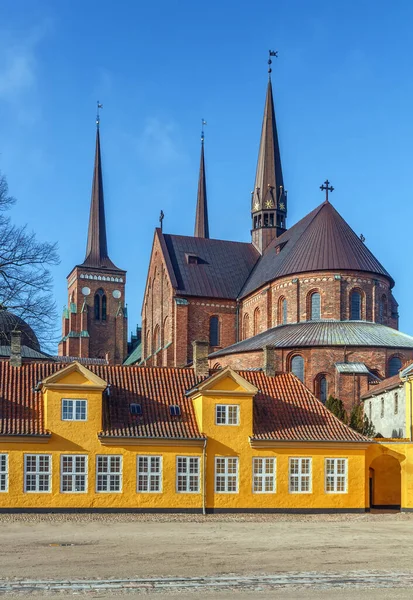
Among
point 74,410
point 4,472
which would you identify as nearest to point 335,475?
point 74,410

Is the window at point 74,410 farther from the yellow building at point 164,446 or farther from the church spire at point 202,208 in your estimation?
the church spire at point 202,208

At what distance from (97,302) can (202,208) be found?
60.4 ft

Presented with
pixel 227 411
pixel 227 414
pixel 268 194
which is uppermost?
pixel 268 194

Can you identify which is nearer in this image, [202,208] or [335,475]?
[335,475]

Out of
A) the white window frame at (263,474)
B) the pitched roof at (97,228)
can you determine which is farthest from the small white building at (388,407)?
the pitched roof at (97,228)

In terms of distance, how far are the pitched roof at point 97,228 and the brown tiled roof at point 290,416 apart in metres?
76.5

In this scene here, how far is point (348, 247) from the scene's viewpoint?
69.0 metres

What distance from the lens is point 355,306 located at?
222ft

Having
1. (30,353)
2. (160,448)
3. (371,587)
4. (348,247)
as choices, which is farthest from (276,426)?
(30,353)

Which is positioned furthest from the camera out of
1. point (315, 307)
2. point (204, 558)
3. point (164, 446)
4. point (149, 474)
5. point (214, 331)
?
point (214, 331)

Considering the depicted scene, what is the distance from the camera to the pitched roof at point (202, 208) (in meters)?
112

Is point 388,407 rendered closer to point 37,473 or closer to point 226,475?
point 226,475

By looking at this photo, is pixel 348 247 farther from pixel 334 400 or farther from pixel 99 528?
pixel 99 528

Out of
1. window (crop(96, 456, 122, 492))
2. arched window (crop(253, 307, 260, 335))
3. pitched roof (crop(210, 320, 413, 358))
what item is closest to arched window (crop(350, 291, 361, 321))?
pitched roof (crop(210, 320, 413, 358))
